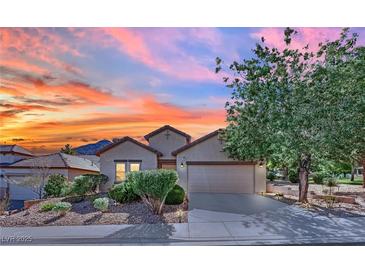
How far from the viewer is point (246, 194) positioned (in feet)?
34.2

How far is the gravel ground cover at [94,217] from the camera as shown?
20.0ft

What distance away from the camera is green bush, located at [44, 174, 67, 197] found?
8664 mm

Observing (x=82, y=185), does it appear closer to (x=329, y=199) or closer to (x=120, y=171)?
(x=120, y=171)

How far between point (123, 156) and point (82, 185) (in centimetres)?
227

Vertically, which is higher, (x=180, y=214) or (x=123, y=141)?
(x=123, y=141)

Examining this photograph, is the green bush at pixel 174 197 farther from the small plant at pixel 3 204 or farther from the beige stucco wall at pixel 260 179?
the beige stucco wall at pixel 260 179

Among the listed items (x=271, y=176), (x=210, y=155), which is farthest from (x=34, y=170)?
(x=271, y=176)

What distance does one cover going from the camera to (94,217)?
645 centimetres

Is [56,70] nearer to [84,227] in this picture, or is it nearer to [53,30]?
[53,30]

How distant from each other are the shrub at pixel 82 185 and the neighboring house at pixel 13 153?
150cm

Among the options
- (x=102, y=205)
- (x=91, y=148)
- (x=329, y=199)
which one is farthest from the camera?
(x=91, y=148)

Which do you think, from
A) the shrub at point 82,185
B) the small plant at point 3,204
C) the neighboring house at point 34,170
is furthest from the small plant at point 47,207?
the shrub at point 82,185
